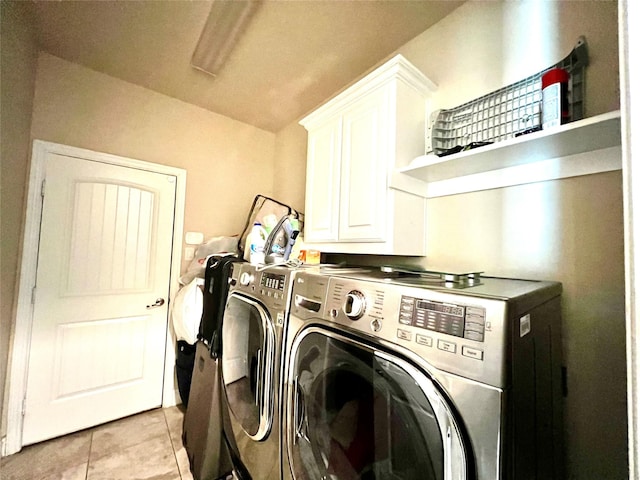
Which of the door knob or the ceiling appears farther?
the door knob

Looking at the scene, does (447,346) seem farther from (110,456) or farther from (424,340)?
(110,456)

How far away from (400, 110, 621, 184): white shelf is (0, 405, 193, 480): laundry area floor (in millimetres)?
2127

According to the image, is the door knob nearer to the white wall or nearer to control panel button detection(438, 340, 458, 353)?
the white wall

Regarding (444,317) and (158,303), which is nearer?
(444,317)

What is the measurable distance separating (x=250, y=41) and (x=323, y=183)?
3.30 feet

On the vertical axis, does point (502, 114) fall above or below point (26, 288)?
above

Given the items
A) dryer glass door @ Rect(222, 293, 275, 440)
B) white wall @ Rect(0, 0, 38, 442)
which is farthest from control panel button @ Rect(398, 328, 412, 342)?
white wall @ Rect(0, 0, 38, 442)

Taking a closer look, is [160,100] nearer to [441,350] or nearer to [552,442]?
[441,350]

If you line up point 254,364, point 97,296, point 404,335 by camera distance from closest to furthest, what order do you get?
point 404,335 → point 254,364 → point 97,296

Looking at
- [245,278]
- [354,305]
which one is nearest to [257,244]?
[245,278]

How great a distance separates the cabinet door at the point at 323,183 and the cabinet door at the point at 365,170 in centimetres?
6

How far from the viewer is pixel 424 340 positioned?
63 cm


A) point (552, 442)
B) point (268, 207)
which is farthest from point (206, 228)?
point (552, 442)

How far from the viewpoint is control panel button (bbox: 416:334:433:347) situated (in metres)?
0.62
